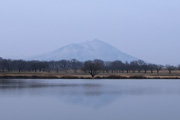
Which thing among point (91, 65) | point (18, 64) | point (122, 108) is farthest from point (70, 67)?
point (122, 108)

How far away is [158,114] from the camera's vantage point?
18047mm

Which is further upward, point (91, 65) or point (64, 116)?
point (91, 65)

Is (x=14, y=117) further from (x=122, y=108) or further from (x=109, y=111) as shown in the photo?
(x=122, y=108)

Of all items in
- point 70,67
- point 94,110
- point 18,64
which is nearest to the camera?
point 94,110

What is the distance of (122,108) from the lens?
20.9 metres

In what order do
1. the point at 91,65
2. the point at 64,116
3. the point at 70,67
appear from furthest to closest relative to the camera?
the point at 70,67 → the point at 91,65 → the point at 64,116

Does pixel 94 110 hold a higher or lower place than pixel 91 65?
lower

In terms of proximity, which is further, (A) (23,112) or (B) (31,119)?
(A) (23,112)

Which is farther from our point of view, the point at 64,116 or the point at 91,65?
the point at 91,65

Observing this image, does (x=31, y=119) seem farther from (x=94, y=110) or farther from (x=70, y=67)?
(x=70, y=67)

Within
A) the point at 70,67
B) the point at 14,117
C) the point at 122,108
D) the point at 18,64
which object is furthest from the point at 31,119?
the point at 70,67

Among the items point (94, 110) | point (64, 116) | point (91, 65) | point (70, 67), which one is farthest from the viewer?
point (70, 67)

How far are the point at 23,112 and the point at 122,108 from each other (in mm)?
6964

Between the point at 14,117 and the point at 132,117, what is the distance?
6828mm
